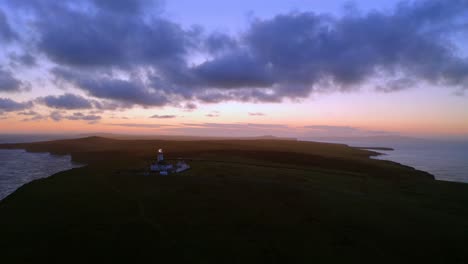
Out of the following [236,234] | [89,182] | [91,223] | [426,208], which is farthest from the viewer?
[89,182]

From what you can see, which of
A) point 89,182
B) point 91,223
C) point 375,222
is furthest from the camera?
point 89,182

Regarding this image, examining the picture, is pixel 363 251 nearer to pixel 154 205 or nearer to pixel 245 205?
pixel 245 205

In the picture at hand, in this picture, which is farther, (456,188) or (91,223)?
(456,188)

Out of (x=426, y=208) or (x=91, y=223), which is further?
(x=426, y=208)

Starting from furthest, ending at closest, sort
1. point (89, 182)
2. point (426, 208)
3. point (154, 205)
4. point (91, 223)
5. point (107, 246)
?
point (89, 182)
point (426, 208)
point (154, 205)
point (91, 223)
point (107, 246)

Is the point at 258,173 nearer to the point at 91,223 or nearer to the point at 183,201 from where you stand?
the point at 183,201

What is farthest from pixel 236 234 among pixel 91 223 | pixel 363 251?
pixel 91 223

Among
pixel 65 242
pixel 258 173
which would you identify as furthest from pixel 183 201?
pixel 258 173

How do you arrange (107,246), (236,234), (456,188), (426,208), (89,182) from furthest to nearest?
(456,188), (89,182), (426,208), (236,234), (107,246)

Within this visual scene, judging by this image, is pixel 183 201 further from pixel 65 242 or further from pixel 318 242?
pixel 318 242
